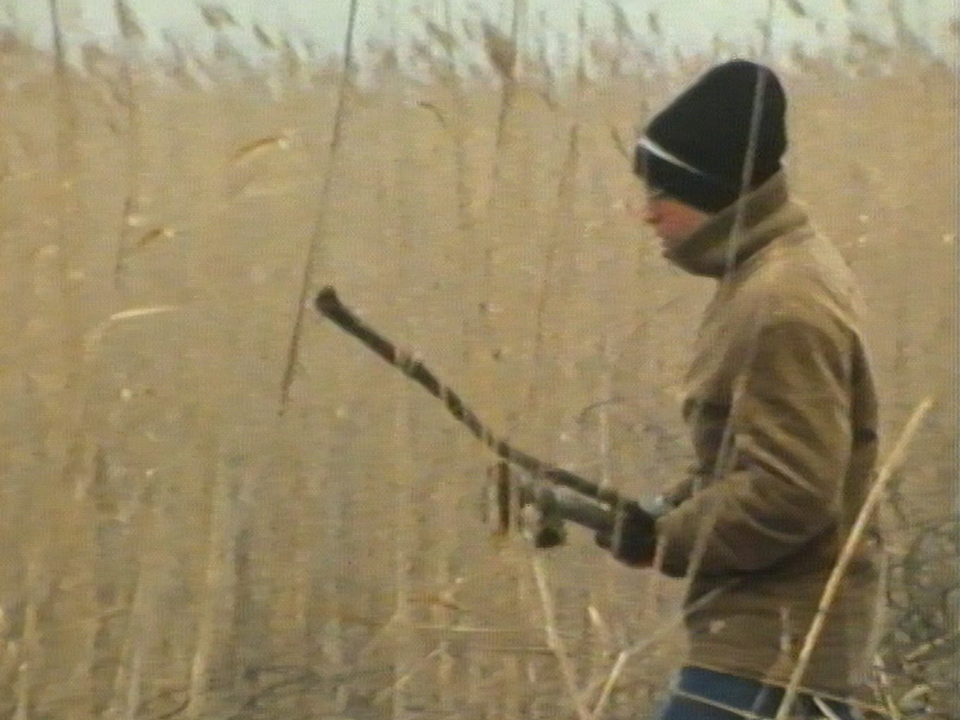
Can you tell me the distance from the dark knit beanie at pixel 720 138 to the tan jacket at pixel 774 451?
3cm

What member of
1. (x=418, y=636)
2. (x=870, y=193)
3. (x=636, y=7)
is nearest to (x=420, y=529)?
(x=418, y=636)

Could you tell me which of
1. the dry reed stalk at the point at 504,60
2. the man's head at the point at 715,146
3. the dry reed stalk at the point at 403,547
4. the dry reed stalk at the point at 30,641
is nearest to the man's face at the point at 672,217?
the man's head at the point at 715,146

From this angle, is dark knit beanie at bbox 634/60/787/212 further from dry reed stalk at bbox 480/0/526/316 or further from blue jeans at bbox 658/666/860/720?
blue jeans at bbox 658/666/860/720

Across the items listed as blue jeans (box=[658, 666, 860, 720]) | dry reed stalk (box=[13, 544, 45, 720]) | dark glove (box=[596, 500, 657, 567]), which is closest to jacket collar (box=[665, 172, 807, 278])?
dark glove (box=[596, 500, 657, 567])

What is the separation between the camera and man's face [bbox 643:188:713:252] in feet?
3.61

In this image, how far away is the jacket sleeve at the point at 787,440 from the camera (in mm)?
983

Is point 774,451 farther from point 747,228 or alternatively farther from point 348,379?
point 348,379

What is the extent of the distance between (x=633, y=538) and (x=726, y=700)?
16cm

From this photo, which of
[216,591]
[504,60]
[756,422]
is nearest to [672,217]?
[756,422]

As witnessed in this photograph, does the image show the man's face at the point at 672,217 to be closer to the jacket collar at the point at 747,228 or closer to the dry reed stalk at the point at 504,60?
the jacket collar at the point at 747,228

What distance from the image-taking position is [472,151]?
5.07 ft

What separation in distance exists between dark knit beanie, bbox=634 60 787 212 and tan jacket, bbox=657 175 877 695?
0.03 meters

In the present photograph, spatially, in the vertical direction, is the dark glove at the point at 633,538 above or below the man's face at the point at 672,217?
below

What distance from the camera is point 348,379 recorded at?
173 cm
